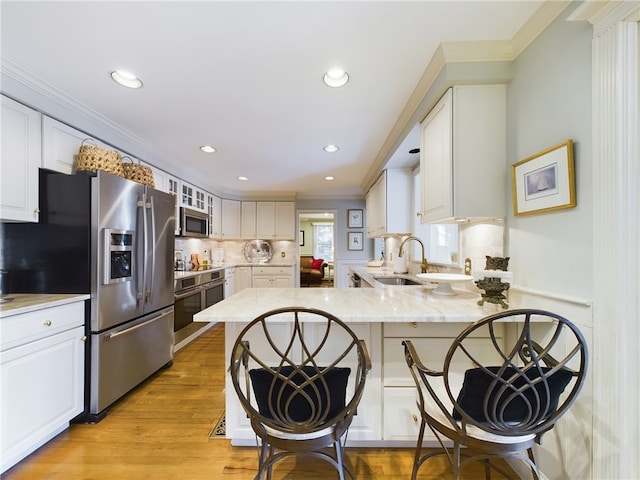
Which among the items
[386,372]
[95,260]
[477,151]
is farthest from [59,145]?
[477,151]

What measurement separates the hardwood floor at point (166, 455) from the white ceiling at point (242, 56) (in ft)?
7.72

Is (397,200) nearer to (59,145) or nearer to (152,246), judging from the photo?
(152,246)

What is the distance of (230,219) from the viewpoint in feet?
18.8

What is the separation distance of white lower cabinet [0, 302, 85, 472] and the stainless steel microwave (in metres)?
2.21

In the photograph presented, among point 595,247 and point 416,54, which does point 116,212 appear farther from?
point 595,247

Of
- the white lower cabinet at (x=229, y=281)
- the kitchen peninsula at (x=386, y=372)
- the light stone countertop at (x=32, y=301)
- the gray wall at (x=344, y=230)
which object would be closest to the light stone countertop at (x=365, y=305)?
the kitchen peninsula at (x=386, y=372)

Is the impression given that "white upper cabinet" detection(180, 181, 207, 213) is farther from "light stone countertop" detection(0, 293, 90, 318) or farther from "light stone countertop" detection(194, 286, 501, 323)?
"light stone countertop" detection(194, 286, 501, 323)

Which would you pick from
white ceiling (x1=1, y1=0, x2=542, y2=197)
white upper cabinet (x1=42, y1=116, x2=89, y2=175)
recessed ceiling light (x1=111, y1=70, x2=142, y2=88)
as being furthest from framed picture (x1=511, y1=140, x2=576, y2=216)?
white upper cabinet (x1=42, y1=116, x2=89, y2=175)

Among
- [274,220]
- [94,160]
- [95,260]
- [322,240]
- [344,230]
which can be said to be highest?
[94,160]

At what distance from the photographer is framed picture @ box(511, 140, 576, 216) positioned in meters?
1.24

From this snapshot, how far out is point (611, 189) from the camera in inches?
42.0

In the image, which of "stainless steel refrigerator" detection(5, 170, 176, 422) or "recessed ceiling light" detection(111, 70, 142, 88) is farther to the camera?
"stainless steel refrigerator" detection(5, 170, 176, 422)

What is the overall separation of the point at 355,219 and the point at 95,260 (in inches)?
187

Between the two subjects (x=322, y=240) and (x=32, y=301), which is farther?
(x=322, y=240)
